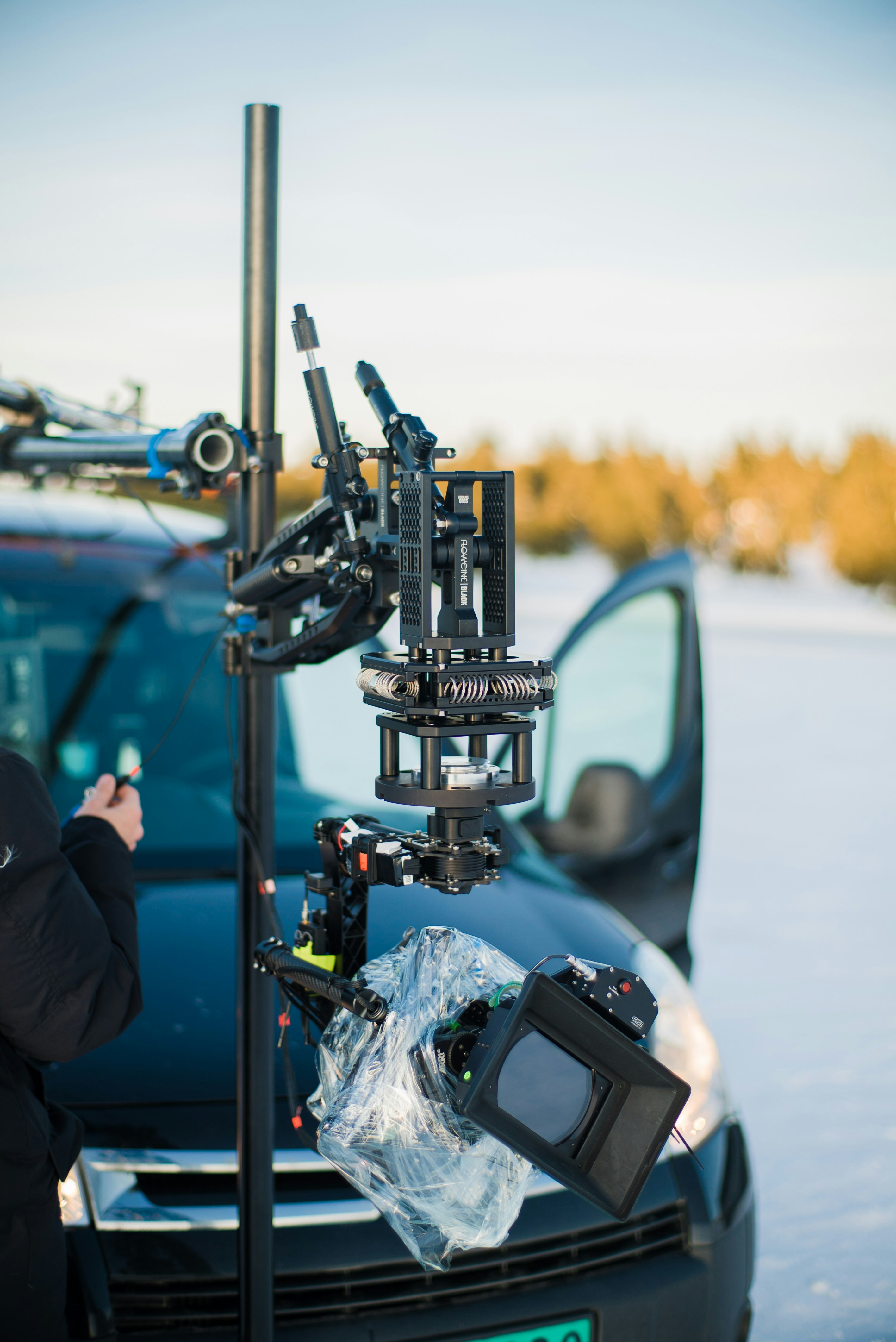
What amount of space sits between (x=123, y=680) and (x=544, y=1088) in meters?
2.27

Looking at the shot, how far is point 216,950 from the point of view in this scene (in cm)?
253

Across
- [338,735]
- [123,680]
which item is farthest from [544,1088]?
[123,680]

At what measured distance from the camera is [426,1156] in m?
1.57

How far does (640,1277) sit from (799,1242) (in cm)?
133

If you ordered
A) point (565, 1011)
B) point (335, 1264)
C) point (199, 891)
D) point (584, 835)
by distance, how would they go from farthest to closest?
1. point (584, 835)
2. point (199, 891)
3. point (335, 1264)
4. point (565, 1011)

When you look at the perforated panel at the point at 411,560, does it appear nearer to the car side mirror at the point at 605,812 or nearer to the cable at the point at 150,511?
the cable at the point at 150,511

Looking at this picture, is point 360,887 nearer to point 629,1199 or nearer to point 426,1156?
point 426,1156

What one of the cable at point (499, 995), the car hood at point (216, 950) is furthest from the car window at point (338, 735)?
the cable at point (499, 995)

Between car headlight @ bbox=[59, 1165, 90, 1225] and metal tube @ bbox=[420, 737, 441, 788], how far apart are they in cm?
104

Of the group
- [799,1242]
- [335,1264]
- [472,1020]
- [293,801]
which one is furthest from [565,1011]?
[799,1242]

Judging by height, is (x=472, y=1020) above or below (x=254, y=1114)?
above

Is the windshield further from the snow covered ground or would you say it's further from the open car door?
the snow covered ground

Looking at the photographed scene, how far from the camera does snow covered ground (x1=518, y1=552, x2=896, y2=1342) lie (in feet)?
10.3

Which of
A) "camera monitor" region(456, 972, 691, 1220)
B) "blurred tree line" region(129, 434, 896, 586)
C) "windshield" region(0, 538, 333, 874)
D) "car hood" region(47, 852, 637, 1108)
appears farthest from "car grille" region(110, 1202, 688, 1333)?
"blurred tree line" region(129, 434, 896, 586)
